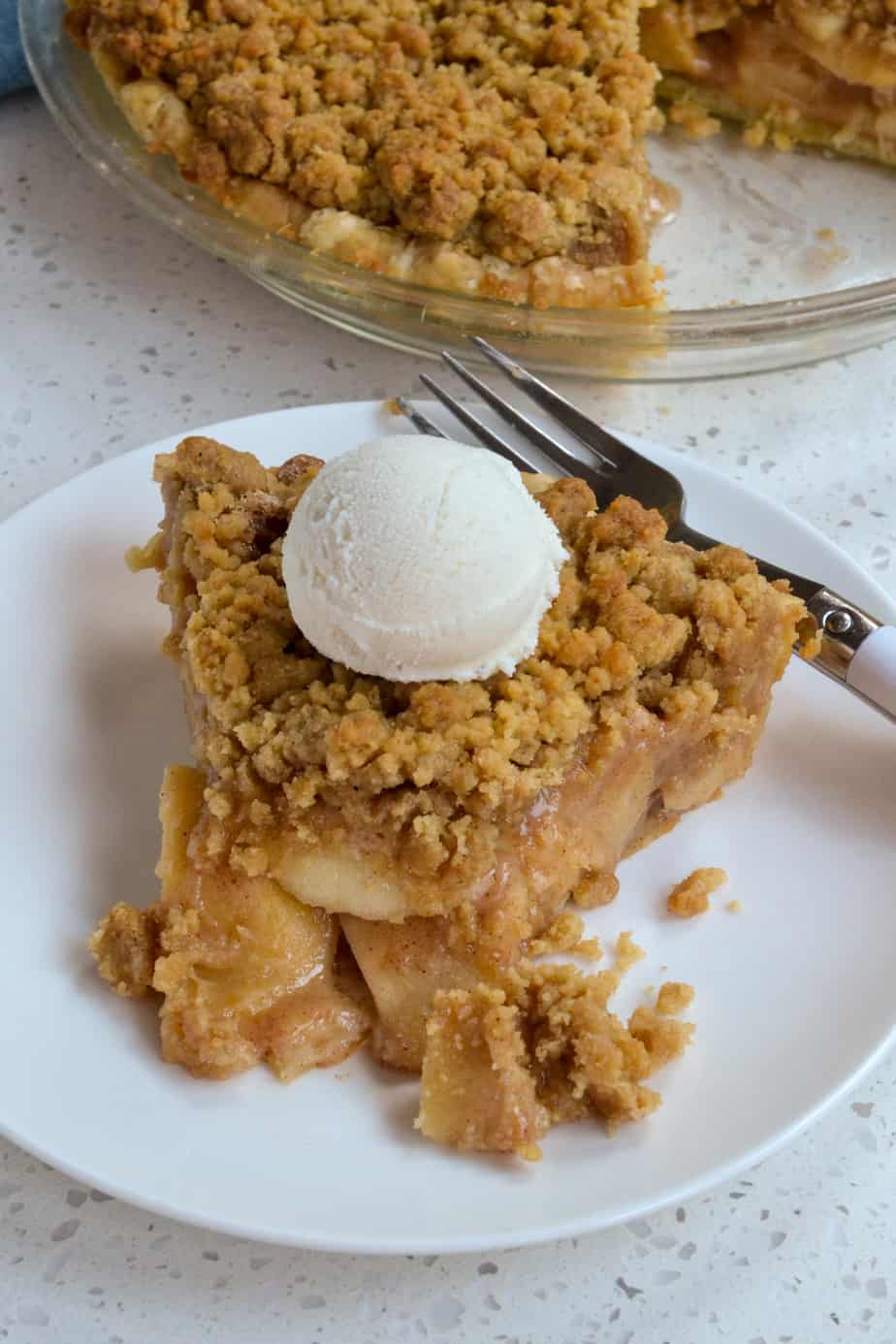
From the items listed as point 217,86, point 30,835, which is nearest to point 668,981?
point 30,835

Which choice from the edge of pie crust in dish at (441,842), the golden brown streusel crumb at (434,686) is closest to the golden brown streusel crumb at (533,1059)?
the edge of pie crust in dish at (441,842)

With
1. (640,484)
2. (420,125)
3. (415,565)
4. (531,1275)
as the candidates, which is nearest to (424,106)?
(420,125)

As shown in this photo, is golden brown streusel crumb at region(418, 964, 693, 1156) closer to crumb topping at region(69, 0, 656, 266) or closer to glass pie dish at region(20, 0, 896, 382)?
glass pie dish at region(20, 0, 896, 382)

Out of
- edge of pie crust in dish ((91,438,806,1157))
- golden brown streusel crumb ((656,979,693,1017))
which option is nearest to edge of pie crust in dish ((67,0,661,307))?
edge of pie crust in dish ((91,438,806,1157))

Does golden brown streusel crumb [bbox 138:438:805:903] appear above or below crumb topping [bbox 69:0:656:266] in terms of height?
below

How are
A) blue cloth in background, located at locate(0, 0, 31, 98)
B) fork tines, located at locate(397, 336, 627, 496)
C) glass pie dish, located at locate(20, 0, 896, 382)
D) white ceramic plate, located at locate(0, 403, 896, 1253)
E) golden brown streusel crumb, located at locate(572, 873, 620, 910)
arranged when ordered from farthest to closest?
blue cloth in background, located at locate(0, 0, 31, 98) → glass pie dish, located at locate(20, 0, 896, 382) → fork tines, located at locate(397, 336, 627, 496) → golden brown streusel crumb, located at locate(572, 873, 620, 910) → white ceramic plate, located at locate(0, 403, 896, 1253)

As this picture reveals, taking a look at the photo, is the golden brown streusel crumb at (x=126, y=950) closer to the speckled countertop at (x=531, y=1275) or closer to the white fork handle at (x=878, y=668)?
the speckled countertop at (x=531, y=1275)

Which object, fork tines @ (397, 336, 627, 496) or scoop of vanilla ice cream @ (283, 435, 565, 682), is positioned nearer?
scoop of vanilla ice cream @ (283, 435, 565, 682)

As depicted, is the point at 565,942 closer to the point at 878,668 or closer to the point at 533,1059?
the point at 533,1059
